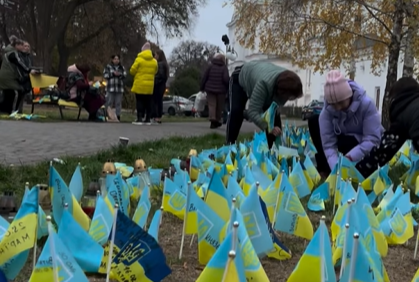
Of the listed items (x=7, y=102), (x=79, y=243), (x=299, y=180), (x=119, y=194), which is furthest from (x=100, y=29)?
(x=79, y=243)

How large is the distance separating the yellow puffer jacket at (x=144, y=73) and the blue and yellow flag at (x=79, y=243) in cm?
840

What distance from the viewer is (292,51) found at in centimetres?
1598

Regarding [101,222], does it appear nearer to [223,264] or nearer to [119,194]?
[119,194]

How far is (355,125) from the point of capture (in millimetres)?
4492

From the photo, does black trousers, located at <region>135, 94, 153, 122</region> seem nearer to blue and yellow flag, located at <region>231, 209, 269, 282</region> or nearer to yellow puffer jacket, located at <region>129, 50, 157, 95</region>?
yellow puffer jacket, located at <region>129, 50, 157, 95</region>

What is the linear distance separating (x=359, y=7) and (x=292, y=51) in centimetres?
407

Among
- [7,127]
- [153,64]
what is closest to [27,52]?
[153,64]

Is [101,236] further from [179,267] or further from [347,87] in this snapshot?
[347,87]

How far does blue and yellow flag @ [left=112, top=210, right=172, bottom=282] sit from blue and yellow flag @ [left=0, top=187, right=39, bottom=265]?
27 centimetres

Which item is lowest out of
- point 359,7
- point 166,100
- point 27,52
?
point 166,100

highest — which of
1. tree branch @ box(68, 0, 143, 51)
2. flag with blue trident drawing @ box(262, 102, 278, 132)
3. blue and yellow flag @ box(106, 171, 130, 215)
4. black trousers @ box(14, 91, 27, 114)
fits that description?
tree branch @ box(68, 0, 143, 51)

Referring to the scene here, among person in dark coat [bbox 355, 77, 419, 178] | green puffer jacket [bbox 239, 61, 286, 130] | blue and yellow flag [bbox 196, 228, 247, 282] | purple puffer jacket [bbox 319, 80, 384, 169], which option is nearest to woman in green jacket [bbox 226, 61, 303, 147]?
green puffer jacket [bbox 239, 61, 286, 130]

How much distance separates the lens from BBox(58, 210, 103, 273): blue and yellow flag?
1.81 meters

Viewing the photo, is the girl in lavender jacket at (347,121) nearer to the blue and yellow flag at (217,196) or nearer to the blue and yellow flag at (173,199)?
the blue and yellow flag at (173,199)
